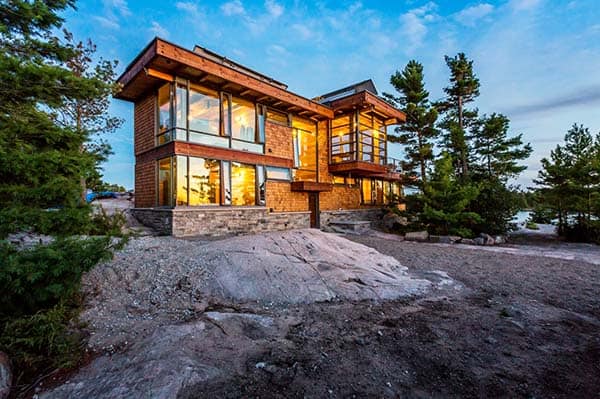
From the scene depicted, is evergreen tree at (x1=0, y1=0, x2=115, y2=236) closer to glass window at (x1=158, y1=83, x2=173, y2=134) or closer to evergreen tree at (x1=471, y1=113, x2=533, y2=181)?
glass window at (x1=158, y1=83, x2=173, y2=134)

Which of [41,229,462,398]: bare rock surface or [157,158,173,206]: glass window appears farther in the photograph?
[157,158,173,206]: glass window

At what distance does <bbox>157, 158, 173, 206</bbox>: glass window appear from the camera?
30.4ft

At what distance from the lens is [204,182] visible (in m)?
9.63

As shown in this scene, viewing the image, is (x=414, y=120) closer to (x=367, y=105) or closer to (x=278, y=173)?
(x=367, y=105)

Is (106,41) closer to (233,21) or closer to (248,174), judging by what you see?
(233,21)

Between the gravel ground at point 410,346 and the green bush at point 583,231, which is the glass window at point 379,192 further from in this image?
the gravel ground at point 410,346

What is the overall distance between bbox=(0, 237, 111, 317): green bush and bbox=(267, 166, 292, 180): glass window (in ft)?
29.6

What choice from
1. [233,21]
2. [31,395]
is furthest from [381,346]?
[233,21]

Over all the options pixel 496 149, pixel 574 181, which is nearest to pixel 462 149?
pixel 496 149

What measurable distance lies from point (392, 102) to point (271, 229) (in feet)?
39.9

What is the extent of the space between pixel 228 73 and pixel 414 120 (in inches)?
459

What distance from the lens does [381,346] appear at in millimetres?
2680

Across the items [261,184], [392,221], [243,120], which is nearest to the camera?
[243,120]

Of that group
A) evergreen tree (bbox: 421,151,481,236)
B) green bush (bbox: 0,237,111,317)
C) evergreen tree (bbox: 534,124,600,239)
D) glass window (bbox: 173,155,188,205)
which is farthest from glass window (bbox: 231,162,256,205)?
evergreen tree (bbox: 534,124,600,239)
